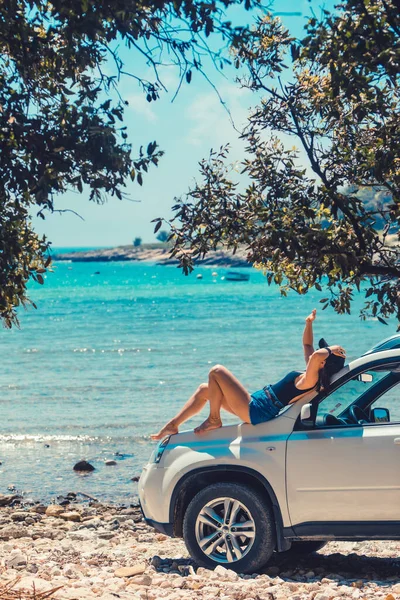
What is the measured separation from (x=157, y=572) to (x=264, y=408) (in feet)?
5.68

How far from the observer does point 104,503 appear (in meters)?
13.0

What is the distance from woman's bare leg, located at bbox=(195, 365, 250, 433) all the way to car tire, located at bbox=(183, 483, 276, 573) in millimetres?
545

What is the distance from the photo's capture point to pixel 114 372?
97.5 ft

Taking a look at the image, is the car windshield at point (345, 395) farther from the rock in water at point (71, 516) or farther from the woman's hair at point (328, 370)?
the rock in water at point (71, 516)

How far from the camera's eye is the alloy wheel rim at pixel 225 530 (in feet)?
22.9

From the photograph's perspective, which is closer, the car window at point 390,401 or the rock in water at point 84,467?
the car window at point 390,401

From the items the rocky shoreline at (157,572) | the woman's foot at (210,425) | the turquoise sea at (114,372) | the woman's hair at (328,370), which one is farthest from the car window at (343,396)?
the turquoise sea at (114,372)

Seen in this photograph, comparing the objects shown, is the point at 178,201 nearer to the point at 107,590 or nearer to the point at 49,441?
the point at 107,590

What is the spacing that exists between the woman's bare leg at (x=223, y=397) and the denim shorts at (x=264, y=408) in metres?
0.13

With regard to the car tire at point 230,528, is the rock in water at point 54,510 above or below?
below

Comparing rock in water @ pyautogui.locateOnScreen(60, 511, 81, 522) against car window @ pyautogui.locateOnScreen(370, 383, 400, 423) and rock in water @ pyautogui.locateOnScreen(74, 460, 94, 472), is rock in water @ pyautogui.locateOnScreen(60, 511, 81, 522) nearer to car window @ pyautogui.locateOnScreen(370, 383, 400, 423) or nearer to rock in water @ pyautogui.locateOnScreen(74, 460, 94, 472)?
rock in water @ pyautogui.locateOnScreen(74, 460, 94, 472)

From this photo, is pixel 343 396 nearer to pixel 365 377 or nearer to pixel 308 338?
pixel 365 377

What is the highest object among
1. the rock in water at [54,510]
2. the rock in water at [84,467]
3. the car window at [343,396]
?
the car window at [343,396]

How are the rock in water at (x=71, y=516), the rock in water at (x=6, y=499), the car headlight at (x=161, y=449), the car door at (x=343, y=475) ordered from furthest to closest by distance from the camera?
1. the rock in water at (x=6, y=499)
2. the rock in water at (x=71, y=516)
3. the car headlight at (x=161, y=449)
4. the car door at (x=343, y=475)
